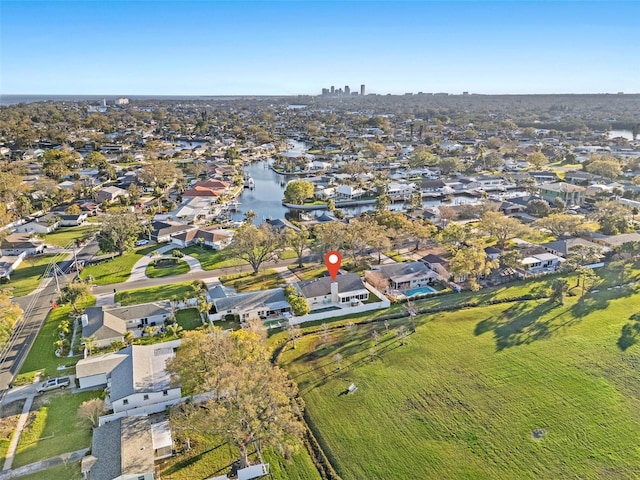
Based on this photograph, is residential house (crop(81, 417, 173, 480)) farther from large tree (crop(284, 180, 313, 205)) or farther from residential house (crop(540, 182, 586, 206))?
residential house (crop(540, 182, 586, 206))

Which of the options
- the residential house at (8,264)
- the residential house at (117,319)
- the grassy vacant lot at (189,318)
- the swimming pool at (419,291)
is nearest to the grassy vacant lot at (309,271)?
the swimming pool at (419,291)

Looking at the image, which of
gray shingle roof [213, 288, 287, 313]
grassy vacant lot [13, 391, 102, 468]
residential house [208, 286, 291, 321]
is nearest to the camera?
grassy vacant lot [13, 391, 102, 468]

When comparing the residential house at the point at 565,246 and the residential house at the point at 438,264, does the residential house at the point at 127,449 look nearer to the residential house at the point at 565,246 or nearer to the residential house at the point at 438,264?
the residential house at the point at 438,264

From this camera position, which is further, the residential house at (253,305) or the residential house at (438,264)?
the residential house at (438,264)

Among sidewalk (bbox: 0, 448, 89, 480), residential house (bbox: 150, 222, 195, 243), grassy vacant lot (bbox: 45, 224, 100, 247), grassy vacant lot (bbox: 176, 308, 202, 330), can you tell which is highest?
residential house (bbox: 150, 222, 195, 243)

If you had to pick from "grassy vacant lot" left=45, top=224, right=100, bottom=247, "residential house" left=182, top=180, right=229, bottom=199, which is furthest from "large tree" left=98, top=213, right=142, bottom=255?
"residential house" left=182, top=180, right=229, bottom=199

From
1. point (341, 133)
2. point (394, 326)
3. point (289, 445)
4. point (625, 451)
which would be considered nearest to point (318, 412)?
point (289, 445)
